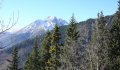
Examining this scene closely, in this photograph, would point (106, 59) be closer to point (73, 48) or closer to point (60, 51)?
point (73, 48)

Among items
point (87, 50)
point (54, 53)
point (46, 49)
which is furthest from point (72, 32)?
point (87, 50)

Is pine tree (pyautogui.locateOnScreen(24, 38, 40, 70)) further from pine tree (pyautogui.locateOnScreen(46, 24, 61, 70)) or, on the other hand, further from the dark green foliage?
the dark green foliage

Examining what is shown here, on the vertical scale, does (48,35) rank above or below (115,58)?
above

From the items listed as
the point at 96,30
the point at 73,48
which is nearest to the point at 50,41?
the point at 73,48

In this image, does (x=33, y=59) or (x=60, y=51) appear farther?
(x=33, y=59)

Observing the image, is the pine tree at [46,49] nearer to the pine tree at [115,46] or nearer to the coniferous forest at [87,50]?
the coniferous forest at [87,50]

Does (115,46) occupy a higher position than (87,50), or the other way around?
(115,46)

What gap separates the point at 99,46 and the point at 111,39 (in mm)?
3848

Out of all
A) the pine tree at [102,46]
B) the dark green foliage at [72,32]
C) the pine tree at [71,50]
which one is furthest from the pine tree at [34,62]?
the pine tree at [102,46]


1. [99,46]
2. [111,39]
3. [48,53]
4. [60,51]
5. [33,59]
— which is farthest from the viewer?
[33,59]

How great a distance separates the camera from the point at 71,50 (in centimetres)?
5103

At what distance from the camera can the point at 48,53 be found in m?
58.4

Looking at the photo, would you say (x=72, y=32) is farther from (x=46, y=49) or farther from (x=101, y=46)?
(x=101, y=46)

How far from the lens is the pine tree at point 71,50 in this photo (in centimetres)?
5106
